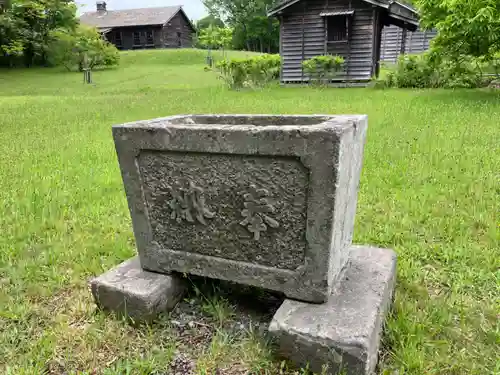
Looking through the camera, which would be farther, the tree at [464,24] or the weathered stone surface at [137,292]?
the tree at [464,24]

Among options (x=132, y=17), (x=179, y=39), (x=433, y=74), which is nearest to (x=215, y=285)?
(x=433, y=74)

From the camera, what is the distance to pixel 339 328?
1.82 meters

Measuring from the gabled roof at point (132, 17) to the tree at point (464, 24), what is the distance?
2908cm

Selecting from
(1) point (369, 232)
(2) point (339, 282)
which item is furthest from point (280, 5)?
(2) point (339, 282)

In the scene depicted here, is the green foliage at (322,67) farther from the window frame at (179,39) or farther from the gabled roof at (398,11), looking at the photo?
the window frame at (179,39)

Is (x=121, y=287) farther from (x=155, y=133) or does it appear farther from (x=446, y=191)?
(x=446, y=191)

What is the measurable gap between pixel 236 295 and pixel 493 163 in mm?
3723

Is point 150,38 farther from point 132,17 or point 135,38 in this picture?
point 132,17

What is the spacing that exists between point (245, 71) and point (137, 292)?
14.3 metres

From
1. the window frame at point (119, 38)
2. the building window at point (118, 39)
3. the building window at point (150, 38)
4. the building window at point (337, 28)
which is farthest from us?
the building window at point (118, 39)

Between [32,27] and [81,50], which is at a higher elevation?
[32,27]

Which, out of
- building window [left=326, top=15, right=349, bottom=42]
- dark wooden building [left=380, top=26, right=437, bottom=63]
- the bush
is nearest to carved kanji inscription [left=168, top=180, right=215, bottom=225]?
the bush

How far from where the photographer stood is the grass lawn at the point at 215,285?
1.98 meters

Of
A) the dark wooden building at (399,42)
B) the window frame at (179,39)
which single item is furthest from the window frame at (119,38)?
the dark wooden building at (399,42)
